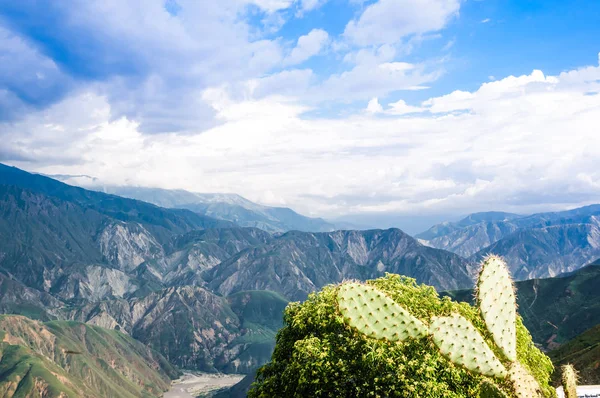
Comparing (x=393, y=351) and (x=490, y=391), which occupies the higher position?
→ (x=490, y=391)

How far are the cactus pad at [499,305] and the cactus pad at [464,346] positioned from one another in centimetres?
97

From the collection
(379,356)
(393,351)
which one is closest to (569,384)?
(393,351)

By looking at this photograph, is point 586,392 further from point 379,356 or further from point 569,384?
point 569,384

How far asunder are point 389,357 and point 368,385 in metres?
1.43

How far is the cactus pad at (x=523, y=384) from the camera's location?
38.5 ft

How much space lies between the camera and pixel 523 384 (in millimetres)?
11914

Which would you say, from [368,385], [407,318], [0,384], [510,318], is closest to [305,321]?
[368,385]

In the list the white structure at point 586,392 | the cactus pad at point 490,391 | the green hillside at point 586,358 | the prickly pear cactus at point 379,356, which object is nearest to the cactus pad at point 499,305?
the prickly pear cactus at point 379,356

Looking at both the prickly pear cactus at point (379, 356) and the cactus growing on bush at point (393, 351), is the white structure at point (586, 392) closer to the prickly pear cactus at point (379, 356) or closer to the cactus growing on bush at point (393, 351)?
the prickly pear cactus at point (379, 356)

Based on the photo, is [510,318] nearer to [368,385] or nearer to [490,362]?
[490,362]

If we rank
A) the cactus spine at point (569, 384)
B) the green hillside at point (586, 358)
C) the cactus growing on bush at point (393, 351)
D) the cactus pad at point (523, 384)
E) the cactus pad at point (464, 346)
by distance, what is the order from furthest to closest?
1. the green hillside at point (586, 358)
2. the cactus growing on bush at point (393, 351)
3. the cactus pad at point (464, 346)
4. the cactus spine at point (569, 384)
5. the cactus pad at point (523, 384)

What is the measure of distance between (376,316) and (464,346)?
2476 mm

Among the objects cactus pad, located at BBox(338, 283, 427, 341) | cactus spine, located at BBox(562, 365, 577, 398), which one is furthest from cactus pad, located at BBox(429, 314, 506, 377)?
cactus spine, located at BBox(562, 365, 577, 398)

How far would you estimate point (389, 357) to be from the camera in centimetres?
1639
